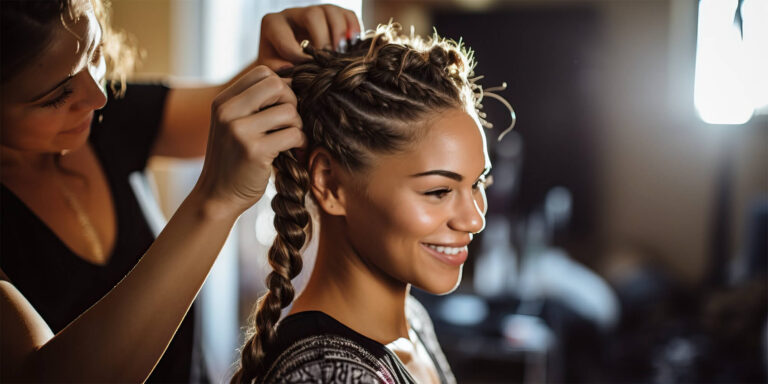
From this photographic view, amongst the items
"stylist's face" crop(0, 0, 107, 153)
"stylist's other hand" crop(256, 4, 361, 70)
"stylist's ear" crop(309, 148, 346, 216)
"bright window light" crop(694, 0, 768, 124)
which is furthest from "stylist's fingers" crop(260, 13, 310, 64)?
"bright window light" crop(694, 0, 768, 124)

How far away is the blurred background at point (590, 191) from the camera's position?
3199 millimetres

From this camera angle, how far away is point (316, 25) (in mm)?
965

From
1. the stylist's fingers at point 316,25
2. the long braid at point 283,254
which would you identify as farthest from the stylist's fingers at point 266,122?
the stylist's fingers at point 316,25

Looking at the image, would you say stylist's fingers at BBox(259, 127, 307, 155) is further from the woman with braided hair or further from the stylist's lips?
the stylist's lips

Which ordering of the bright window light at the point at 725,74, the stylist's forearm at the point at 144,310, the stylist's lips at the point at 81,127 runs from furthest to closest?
the bright window light at the point at 725,74 → the stylist's lips at the point at 81,127 → the stylist's forearm at the point at 144,310

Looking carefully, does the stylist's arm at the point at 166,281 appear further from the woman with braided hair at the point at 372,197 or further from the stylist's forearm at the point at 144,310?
the woman with braided hair at the point at 372,197

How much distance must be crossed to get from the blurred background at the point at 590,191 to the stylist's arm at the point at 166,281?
223 centimetres

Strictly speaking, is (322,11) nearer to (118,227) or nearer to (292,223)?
(292,223)

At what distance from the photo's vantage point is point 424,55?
38.9 inches

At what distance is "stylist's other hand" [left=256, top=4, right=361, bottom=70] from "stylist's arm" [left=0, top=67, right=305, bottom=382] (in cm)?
26

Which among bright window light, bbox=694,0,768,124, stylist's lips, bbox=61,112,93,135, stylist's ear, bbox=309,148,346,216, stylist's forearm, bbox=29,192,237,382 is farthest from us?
bright window light, bbox=694,0,768,124

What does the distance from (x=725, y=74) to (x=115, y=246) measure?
3673mm

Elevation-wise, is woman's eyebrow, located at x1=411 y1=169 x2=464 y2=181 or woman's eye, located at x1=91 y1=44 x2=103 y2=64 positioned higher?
woman's eye, located at x1=91 y1=44 x2=103 y2=64

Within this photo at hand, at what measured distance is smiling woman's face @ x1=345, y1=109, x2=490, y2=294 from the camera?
34.8 inches
